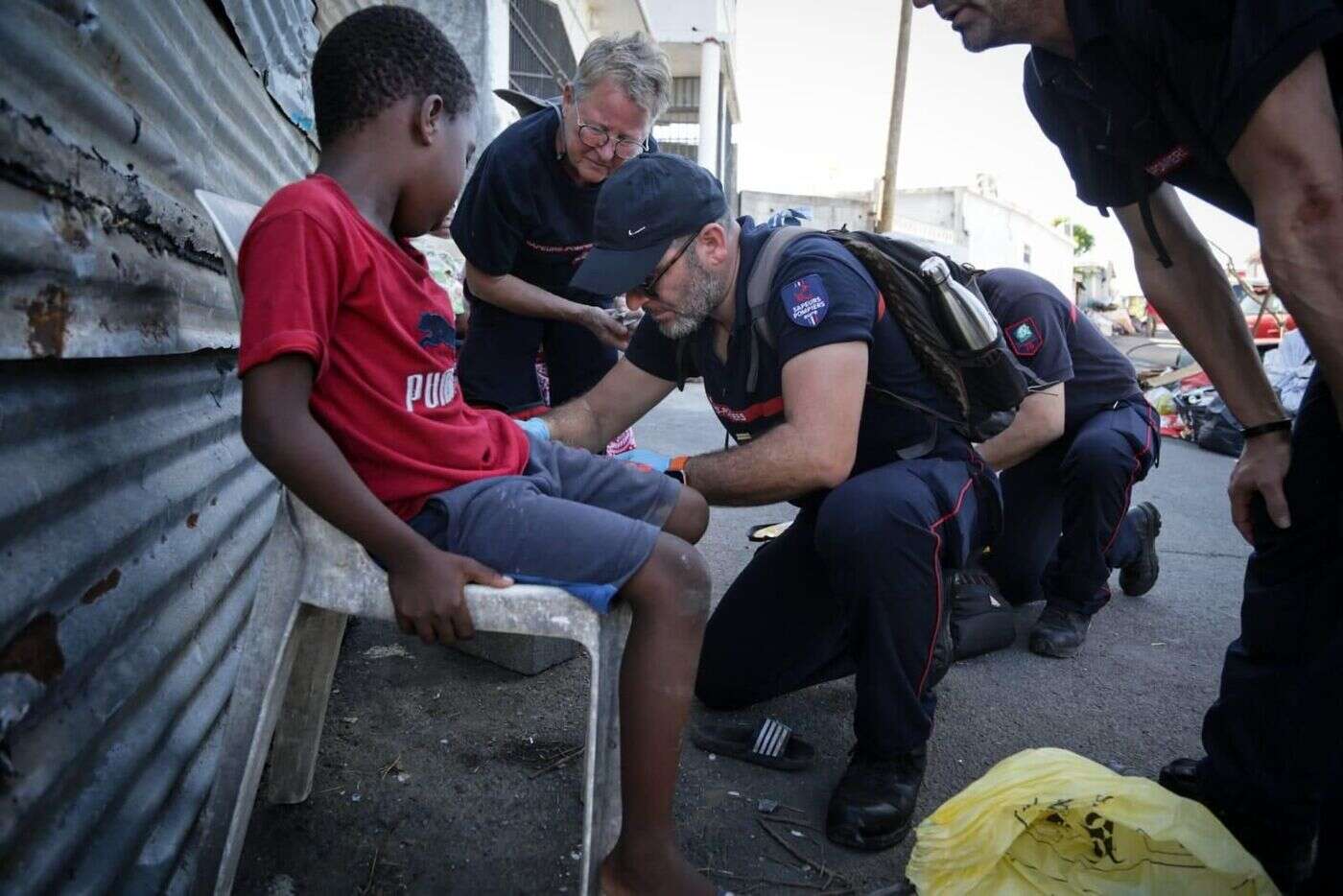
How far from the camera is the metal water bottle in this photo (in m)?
2.34

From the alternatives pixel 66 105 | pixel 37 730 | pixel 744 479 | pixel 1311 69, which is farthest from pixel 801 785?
pixel 66 105

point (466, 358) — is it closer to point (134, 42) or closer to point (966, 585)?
point (134, 42)

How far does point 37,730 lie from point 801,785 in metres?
1.63

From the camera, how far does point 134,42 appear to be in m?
1.66

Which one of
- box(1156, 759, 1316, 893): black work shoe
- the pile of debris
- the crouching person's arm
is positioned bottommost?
the pile of debris

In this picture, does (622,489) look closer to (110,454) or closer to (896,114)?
(110,454)

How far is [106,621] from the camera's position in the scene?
141 cm

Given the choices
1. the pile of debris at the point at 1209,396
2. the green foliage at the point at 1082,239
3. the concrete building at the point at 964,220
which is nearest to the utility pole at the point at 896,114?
the pile of debris at the point at 1209,396

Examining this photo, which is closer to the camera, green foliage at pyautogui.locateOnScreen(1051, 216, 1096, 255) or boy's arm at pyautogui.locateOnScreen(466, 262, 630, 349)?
boy's arm at pyautogui.locateOnScreen(466, 262, 630, 349)

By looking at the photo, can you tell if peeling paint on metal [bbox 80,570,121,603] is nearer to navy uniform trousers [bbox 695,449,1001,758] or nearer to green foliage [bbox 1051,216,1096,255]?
navy uniform trousers [bbox 695,449,1001,758]

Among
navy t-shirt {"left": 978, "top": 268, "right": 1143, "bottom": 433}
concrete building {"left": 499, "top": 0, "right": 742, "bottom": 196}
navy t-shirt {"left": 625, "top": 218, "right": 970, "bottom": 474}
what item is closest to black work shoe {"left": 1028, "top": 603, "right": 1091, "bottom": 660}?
navy t-shirt {"left": 978, "top": 268, "right": 1143, "bottom": 433}

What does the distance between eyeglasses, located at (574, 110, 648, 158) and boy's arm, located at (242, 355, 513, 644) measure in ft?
5.70

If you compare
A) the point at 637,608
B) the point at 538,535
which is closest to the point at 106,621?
the point at 538,535

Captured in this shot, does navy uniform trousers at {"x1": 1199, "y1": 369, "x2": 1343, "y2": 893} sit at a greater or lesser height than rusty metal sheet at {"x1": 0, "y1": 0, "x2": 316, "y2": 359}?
lesser
